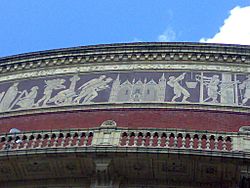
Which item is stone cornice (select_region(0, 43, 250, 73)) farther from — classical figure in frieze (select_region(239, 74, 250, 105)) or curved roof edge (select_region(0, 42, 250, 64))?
classical figure in frieze (select_region(239, 74, 250, 105))

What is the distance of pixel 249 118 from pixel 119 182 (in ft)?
18.4

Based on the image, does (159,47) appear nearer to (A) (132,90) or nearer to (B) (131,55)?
(B) (131,55)

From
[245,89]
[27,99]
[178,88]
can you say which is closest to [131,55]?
[178,88]

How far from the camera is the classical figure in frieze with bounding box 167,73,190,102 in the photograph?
2011 cm

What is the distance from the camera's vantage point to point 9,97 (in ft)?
71.5

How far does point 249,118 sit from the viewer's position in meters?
19.0

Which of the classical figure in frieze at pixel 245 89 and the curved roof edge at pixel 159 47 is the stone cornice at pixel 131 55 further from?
the classical figure in frieze at pixel 245 89

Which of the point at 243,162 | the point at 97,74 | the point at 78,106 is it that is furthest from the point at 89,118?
the point at 243,162

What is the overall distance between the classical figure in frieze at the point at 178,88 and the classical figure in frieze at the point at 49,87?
4055 millimetres

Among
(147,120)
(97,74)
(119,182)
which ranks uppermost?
(97,74)

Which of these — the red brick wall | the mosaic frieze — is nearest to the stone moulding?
the mosaic frieze

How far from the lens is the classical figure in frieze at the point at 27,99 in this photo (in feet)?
69.0

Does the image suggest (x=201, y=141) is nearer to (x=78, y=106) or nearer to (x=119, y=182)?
(x=119, y=182)

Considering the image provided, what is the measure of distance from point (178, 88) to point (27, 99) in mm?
5629
